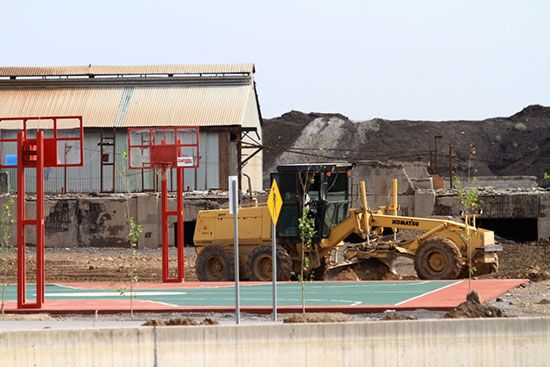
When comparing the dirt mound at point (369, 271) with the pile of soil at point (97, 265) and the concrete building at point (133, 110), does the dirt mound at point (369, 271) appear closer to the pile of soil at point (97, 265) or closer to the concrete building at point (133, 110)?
→ the pile of soil at point (97, 265)

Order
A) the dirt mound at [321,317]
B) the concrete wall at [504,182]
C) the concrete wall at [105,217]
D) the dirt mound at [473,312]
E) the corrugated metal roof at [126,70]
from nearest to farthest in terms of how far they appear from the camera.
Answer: the dirt mound at [473,312], the dirt mound at [321,317], the concrete wall at [105,217], the corrugated metal roof at [126,70], the concrete wall at [504,182]

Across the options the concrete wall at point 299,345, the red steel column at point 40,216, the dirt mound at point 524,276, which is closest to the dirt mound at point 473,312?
the concrete wall at point 299,345

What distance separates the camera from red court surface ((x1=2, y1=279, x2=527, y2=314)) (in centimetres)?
1945

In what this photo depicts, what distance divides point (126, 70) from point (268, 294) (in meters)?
40.5

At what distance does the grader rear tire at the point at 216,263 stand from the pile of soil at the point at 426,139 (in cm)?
7114

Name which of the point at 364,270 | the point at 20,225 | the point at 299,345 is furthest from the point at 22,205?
the point at 364,270

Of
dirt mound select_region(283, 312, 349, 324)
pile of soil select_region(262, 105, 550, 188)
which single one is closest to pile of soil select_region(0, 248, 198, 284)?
dirt mound select_region(283, 312, 349, 324)

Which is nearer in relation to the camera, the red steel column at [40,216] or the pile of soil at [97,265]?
the red steel column at [40,216]

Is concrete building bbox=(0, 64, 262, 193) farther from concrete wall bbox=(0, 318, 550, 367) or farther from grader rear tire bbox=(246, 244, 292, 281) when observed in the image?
concrete wall bbox=(0, 318, 550, 367)

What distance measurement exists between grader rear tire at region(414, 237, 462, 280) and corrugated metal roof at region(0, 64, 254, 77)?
114ft

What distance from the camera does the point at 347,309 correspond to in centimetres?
1883

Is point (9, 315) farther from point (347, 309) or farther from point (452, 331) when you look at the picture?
point (452, 331)

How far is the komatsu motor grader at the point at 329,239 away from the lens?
2658 centimetres

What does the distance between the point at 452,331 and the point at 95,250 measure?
3435 centimetres
